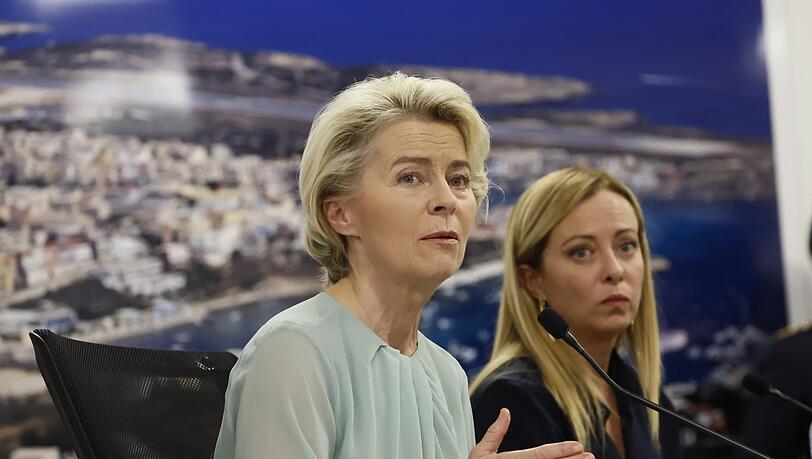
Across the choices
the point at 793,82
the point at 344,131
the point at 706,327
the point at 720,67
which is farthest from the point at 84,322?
the point at 793,82

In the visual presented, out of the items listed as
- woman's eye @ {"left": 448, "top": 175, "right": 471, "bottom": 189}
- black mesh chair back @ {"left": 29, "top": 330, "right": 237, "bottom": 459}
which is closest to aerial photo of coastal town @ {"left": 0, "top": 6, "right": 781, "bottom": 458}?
woman's eye @ {"left": 448, "top": 175, "right": 471, "bottom": 189}

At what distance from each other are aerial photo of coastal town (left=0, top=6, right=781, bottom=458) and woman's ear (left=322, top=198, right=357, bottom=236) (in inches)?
33.8

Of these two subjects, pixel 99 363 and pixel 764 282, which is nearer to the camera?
pixel 99 363

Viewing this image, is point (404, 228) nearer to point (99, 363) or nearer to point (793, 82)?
point (99, 363)

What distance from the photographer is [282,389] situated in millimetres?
1423

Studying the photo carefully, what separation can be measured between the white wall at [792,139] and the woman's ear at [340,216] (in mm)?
2706

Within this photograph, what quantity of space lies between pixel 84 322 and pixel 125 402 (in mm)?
1372

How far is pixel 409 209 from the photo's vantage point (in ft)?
5.20

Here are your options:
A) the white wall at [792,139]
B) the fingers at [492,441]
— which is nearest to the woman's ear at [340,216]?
the fingers at [492,441]

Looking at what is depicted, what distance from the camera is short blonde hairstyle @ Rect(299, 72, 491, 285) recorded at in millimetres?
1630

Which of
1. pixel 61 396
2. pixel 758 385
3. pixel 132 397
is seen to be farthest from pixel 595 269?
pixel 61 396

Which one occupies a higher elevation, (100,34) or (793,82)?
(100,34)

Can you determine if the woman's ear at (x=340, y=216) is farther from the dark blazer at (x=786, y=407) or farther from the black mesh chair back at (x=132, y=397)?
the dark blazer at (x=786, y=407)

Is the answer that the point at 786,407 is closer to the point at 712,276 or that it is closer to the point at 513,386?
the point at 712,276
